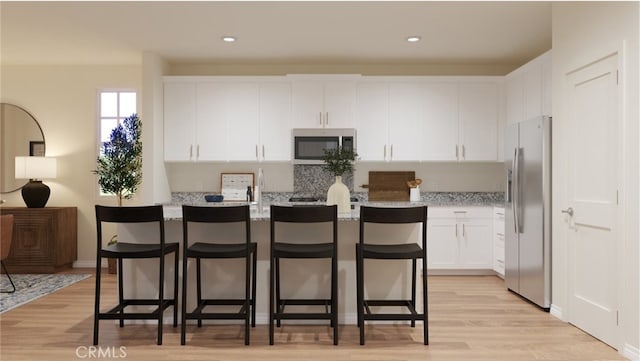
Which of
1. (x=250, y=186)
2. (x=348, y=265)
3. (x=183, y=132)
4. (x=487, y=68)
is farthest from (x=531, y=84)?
(x=183, y=132)

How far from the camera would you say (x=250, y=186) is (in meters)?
5.77

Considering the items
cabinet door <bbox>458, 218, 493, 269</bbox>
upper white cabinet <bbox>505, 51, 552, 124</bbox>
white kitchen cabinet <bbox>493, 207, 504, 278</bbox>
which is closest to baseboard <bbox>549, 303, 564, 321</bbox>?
white kitchen cabinet <bbox>493, 207, 504, 278</bbox>

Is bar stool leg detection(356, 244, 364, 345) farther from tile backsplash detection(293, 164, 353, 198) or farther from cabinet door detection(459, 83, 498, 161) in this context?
cabinet door detection(459, 83, 498, 161)

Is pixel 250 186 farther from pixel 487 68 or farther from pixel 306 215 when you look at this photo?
pixel 487 68

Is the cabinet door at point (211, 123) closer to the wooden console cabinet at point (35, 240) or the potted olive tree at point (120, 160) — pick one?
the potted olive tree at point (120, 160)

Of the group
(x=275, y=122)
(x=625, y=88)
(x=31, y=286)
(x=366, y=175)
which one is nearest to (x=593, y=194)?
(x=625, y=88)

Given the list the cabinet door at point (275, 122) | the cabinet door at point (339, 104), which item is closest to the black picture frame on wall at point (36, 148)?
the cabinet door at point (275, 122)

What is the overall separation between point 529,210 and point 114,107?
5157 millimetres

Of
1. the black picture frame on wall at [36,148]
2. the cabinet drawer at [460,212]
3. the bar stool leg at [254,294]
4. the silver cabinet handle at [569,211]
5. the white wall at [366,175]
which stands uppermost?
the black picture frame on wall at [36,148]

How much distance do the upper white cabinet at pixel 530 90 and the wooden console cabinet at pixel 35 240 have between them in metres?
5.62

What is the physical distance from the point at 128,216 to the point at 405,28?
10.1ft

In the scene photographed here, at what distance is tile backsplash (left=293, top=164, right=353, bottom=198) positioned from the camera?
19.1ft

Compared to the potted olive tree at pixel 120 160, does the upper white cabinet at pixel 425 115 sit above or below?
above

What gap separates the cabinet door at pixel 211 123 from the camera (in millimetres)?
5504
